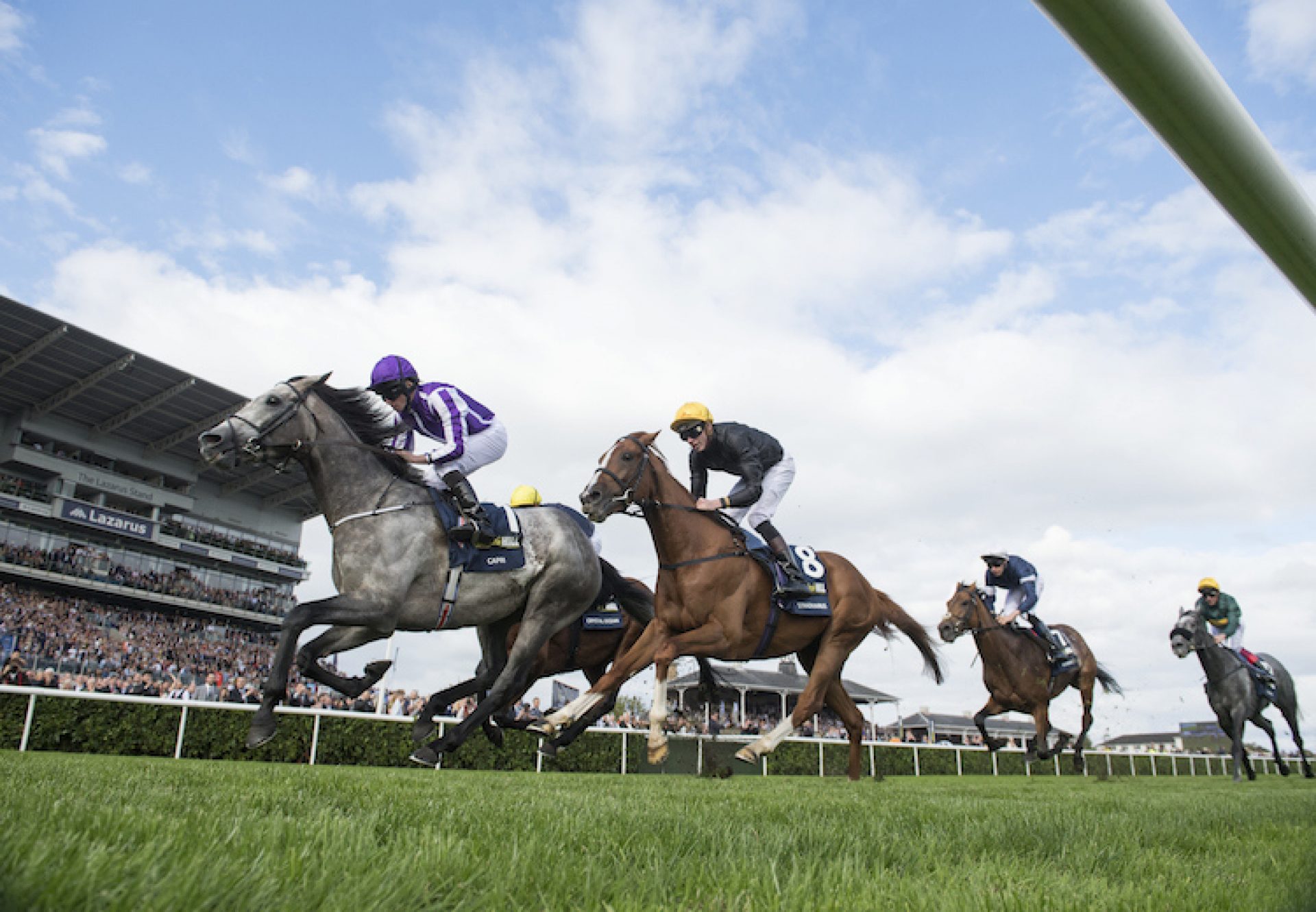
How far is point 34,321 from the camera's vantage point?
103ft

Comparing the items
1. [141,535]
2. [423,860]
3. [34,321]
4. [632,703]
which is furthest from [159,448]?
[423,860]

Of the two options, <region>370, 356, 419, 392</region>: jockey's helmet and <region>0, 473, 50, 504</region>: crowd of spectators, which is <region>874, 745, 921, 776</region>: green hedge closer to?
<region>370, 356, 419, 392</region>: jockey's helmet

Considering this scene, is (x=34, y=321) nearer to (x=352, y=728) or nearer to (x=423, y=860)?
(x=352, y=728)

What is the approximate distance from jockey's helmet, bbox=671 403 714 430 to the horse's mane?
74.6 inches

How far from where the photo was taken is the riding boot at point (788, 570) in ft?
22.6

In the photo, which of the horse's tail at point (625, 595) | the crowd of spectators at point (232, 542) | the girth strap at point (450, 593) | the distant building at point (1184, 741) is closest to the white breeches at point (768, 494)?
the horse's tail at point (625, 595)

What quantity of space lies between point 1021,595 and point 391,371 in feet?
27.2

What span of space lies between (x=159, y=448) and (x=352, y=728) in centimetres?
3296

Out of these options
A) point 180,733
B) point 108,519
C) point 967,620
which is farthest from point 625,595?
point 108,519

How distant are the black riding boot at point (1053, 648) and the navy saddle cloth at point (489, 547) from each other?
772cm

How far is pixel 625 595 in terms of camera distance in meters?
7.79

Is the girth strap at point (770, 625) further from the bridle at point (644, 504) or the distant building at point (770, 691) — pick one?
the distant building at point (770, 691)

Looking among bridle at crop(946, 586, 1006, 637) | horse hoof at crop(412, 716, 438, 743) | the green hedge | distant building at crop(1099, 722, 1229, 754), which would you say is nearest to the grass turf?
horse hoof at crop(412, 716, 438, 743)

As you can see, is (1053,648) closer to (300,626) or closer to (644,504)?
(644,504)
